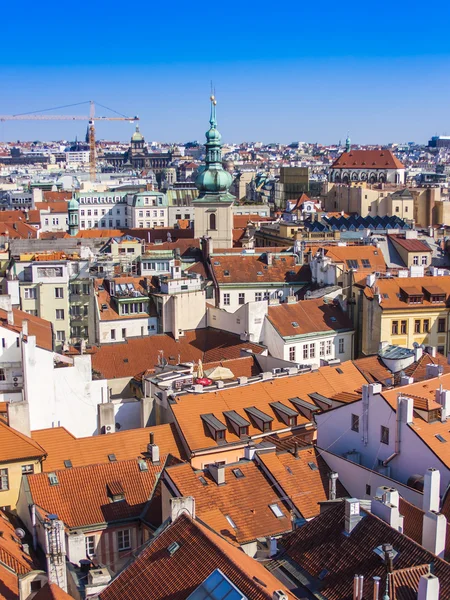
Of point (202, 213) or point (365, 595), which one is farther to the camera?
point (202, 213)

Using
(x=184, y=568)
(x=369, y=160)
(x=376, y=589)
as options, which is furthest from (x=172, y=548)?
(x=369, y=160)

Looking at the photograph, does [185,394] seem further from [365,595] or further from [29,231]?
[29,231]

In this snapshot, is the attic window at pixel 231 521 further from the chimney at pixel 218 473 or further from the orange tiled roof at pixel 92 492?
the orange tiled roof at pixel 92 492

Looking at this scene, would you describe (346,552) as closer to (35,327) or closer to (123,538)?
(123,538)

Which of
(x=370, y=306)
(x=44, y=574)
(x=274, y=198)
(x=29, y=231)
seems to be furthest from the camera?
(x=274, y=198)

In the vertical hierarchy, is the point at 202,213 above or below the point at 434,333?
above

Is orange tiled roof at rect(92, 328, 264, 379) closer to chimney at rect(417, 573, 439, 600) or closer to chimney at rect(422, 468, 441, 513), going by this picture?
chimney at rect(422, 468, 441, 513)

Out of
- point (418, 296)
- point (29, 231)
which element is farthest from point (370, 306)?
point (29, 231)

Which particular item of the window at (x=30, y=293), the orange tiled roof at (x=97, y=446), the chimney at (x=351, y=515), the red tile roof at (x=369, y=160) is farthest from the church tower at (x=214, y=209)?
the red tile roof at (x=369, y=160)
